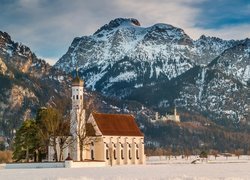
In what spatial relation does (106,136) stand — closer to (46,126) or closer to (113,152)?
(113,152)

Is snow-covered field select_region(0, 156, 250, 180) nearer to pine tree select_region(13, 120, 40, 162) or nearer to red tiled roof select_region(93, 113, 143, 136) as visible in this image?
pine tree select_region(13, 120, 40, 162)

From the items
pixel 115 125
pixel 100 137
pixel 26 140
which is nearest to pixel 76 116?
pixel 100 137

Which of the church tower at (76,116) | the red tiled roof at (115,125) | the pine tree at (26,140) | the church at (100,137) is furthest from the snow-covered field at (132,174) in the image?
the red tiled roof at (115,125)

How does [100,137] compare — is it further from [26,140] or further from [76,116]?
[26,140]

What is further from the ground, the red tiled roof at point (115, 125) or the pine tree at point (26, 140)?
the red tiled roof at point (115, 125)

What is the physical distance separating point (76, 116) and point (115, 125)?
15.0 m

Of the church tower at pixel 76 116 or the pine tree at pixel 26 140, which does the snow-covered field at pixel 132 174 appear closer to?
the pine tree at pixel 26 140

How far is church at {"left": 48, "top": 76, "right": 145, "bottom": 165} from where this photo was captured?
141000 millimetres

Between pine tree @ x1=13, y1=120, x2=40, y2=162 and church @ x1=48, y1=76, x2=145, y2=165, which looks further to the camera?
church @ x1=48, y1=76, x2=145, y2=165

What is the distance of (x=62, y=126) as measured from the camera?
461ft

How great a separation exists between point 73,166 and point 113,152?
28986 mm

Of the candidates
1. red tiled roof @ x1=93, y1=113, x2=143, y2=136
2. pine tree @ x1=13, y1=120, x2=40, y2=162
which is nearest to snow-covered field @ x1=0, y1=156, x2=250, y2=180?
pine tree @ x1=13, y1=120, x2=40, y2=162

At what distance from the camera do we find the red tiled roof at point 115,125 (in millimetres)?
148875

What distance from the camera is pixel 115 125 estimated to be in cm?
15375
